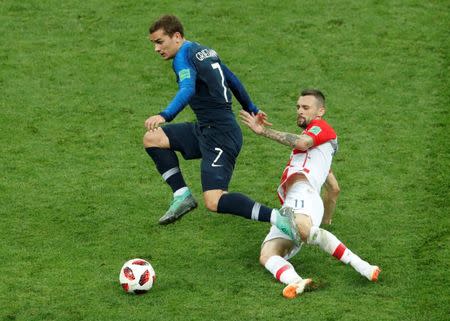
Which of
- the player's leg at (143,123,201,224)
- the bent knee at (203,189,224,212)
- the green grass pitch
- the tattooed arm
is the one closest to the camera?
the green grass pitch

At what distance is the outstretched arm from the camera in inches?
431

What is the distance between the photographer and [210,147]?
10656 millimetres

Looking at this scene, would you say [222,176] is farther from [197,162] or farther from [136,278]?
[197,162]

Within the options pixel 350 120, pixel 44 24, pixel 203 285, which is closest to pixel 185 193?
pixel 203 285

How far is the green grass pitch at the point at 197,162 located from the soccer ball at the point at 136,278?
92mm

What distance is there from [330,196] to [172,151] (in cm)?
169

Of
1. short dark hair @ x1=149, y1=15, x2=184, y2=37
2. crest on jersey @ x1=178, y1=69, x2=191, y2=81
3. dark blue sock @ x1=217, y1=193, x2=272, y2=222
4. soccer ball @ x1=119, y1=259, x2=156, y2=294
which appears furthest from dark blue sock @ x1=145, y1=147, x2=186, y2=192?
soccer ball @ x1=119, y1=259, x2=156, y2=294

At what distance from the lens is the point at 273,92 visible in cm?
1450

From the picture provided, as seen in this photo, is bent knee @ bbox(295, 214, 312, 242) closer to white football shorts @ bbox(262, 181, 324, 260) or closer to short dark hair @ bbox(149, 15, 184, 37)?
white football shorts @ bbox(262, 181, 324, 260)

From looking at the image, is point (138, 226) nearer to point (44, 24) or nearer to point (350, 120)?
point (350, 120)

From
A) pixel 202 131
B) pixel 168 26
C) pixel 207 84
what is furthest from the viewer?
pixel 202 131

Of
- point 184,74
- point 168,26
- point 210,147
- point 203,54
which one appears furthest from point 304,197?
point 168,26

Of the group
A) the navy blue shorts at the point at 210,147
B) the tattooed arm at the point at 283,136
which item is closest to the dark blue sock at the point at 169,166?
the navy blue shorts at the point at 210,147

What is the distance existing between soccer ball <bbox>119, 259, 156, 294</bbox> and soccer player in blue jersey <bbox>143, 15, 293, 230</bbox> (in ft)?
3.70
